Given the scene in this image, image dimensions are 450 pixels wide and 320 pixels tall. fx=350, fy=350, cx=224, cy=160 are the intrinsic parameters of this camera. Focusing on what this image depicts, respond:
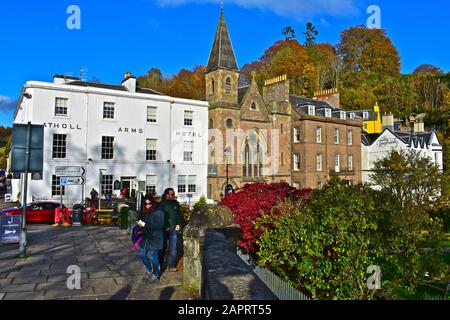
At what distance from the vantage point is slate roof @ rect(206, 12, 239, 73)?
35.5 m

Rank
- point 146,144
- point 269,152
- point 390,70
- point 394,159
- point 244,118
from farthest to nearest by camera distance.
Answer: point 390,70, point 269,152, point 244,118, point 146,144, point 394,159

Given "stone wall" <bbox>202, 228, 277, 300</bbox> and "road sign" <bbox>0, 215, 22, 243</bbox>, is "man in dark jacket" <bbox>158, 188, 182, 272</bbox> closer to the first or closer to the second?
"stone wall" <bbox>202, 228, 277, 300</bbox>

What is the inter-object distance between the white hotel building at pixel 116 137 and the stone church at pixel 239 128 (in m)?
1.43

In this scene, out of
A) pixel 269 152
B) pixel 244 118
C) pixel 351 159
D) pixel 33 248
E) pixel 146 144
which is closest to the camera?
pixel 33 248

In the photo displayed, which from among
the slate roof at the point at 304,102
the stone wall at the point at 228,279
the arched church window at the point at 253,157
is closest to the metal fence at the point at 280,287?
the stone wall at the point at 228,279

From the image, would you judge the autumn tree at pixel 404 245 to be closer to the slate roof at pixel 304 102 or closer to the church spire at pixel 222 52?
the church spire at pixel 222 52

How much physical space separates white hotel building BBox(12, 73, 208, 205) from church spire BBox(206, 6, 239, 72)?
5.18 metres

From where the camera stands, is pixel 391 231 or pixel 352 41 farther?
pixel 352 41

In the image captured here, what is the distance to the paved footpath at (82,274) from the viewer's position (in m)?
6.46

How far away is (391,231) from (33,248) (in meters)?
10.2

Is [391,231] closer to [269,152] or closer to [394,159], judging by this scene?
[394,159]

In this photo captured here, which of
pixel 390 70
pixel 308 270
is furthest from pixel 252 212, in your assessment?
pixel 390 70

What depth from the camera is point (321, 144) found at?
1570 inches

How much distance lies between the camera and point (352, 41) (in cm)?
7769
